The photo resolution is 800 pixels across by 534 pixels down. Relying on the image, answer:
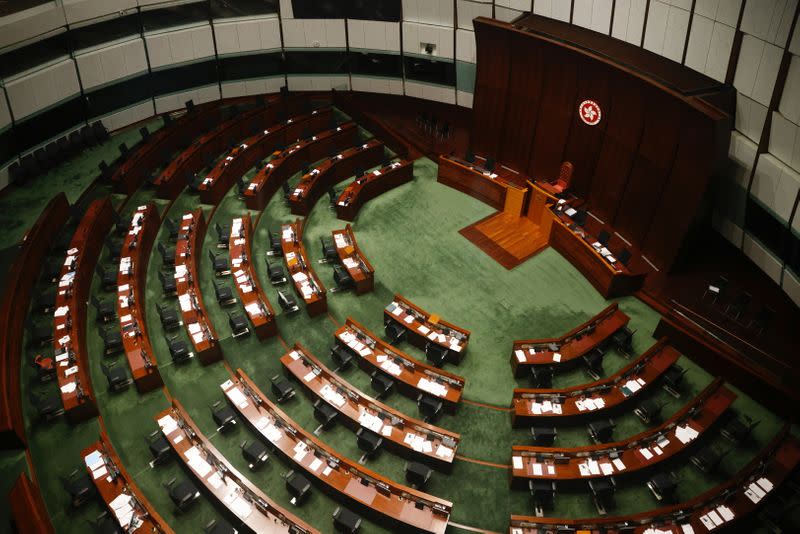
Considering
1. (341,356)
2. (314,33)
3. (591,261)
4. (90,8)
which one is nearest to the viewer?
(341,356)

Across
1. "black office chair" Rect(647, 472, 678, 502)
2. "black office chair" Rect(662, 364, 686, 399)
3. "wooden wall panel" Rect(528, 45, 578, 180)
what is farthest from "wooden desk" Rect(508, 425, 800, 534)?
"wooden wall panel" Rect(528, 45, 578, 180)

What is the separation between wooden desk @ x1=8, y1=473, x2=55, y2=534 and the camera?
696 centimetres

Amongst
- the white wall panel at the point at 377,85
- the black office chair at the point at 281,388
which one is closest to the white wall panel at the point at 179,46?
the white wall panel at the point at 377,85

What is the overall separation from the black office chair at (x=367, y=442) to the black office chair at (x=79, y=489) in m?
3.66

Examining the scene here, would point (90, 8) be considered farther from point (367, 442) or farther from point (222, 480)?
point (367, 442)

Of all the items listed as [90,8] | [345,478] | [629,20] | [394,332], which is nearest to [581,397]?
[394,332]

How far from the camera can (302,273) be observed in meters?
11.0

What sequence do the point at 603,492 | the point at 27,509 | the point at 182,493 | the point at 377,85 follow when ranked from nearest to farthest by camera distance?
the point at 27,509
the point at 182,493
the point at 603,492
the point at 377,85

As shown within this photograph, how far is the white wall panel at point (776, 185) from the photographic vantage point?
872 centimetres

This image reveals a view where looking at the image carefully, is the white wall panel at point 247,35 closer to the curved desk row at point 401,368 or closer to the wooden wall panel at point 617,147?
the wooden wall panel at point 617,147

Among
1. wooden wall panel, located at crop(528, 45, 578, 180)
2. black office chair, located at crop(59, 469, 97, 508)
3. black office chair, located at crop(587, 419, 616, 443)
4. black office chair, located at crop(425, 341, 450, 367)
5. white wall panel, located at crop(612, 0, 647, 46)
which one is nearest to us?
black office chair, located at crop(59, 469, 97, 508)

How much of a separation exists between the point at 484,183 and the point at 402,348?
16.7ft

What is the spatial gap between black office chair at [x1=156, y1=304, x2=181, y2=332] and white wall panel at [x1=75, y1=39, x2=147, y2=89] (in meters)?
6.76

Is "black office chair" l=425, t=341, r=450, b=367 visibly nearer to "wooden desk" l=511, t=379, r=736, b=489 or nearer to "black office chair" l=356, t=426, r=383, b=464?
"black office chair" l=356, t=426, r=383, b=464
